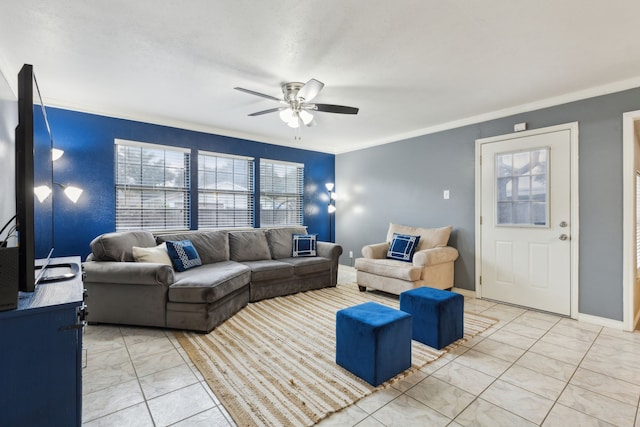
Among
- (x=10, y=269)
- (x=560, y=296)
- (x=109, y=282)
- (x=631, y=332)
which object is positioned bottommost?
(x=631, y=332)

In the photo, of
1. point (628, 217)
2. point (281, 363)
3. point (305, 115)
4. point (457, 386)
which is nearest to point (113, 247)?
point (281, 363)

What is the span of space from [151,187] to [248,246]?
5.09 ft

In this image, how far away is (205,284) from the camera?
281 centimetres

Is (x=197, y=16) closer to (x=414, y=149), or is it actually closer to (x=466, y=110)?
(x=466, y=110)

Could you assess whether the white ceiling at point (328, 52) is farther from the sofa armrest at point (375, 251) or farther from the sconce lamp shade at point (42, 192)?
the sofa armrest at point (375, 251)

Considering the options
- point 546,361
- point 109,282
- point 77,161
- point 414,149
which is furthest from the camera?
point 414,149

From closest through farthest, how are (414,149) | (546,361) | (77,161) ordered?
(546,361)
(77,161)
(414,149)

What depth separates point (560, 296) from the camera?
3322 mm

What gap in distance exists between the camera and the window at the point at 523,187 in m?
3.46

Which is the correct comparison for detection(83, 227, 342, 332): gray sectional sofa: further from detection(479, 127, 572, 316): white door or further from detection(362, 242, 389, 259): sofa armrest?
detection(479, 127, 572, 316): white door

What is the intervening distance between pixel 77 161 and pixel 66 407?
130 inches

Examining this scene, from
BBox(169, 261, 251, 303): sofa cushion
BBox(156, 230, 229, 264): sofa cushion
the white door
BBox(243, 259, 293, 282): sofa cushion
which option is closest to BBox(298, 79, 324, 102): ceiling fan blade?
BBox(169, 261, 251, 303): sofa cushion

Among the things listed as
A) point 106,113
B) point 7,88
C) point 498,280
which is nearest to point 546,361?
→ point 498,280

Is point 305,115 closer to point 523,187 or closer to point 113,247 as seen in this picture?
point 113,247
